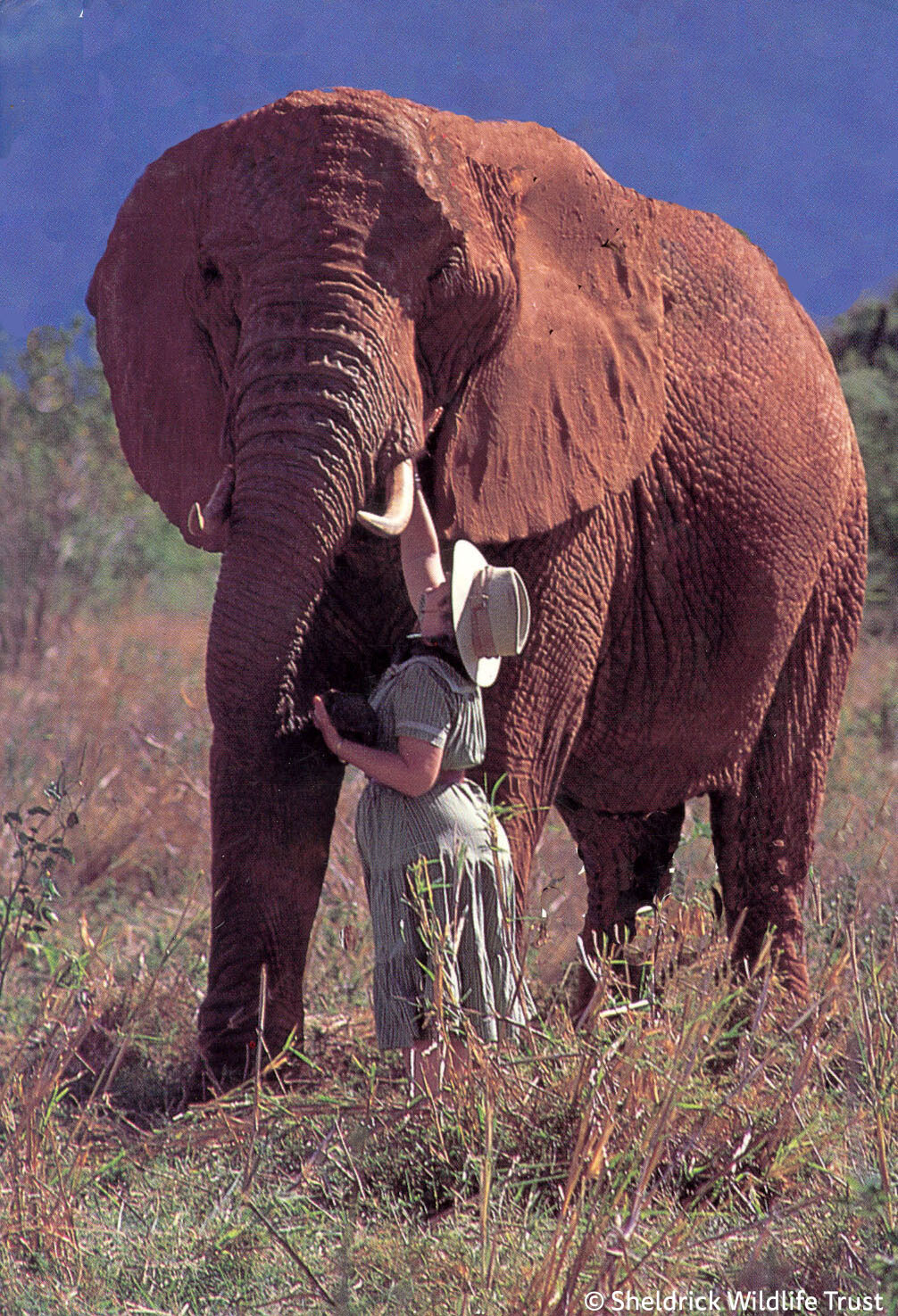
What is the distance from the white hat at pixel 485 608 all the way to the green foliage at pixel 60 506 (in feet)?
18.5

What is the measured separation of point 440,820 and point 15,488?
711cm

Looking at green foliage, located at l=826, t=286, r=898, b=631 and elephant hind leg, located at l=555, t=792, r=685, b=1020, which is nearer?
elephant hind leg, located at l=555, t=792, r=685, b=1020

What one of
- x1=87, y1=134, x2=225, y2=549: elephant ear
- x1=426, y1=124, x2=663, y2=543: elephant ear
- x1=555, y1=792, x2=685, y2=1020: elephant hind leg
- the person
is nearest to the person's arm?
the person

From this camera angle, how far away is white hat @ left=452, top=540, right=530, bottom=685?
3.31 metres

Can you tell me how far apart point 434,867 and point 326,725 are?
15.5 inches

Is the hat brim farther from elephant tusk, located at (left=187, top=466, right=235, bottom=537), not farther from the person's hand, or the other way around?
elephant tusk, located at (left=187, top=466, right=235, bottom=537)

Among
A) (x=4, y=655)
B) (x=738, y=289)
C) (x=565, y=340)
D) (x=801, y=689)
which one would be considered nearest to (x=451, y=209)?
(x=565, y=340)

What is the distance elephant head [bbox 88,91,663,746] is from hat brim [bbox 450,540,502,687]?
0.21 metres

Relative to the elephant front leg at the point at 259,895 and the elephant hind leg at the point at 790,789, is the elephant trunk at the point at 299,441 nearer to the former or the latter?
the elephant front leg at the point at 259,895

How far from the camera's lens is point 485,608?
333 cm

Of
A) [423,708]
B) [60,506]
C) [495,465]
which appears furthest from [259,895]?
[60,506]

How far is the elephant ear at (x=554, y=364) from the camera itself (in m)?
3.63

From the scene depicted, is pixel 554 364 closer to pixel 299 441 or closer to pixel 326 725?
pixel 299 441

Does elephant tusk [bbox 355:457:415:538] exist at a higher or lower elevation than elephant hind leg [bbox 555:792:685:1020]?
higher
